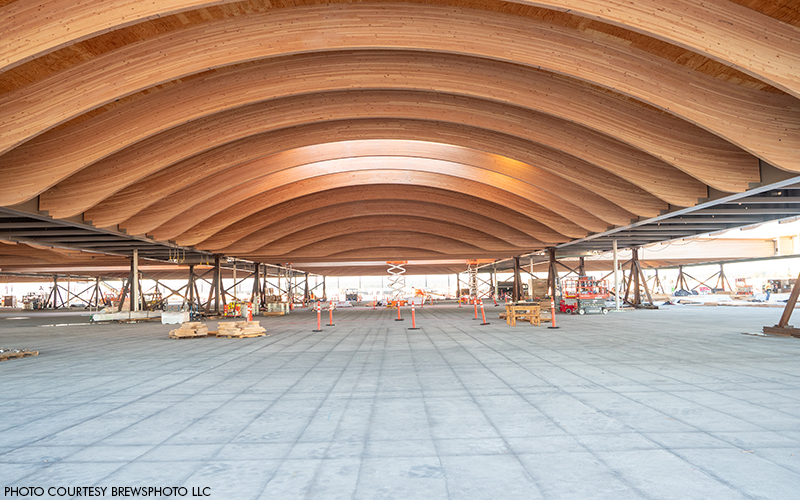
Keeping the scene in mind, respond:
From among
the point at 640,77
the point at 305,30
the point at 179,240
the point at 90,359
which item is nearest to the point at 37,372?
the point at 90,359

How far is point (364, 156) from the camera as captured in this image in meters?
25.6

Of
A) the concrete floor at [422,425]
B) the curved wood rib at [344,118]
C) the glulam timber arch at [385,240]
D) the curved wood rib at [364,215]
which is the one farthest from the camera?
the glulam timber arch at [385,240]

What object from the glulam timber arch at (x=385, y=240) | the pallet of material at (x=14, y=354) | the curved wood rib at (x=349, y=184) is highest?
the curved wood rib at (x=349, y=184)

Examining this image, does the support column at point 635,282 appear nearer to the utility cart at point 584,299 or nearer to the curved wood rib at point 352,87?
the utility cart at point 584,299

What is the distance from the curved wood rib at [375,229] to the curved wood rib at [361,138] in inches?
710

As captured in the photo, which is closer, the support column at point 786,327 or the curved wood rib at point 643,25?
the curved wood rib at point 643,25

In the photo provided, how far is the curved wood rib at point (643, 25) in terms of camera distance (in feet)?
35.0

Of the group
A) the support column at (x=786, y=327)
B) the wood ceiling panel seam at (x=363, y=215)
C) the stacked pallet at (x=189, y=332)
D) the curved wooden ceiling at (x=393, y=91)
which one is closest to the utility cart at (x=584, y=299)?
the wood ceiling panel seam at (x=363, y=215)

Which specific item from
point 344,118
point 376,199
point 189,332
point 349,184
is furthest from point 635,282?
point 189,332

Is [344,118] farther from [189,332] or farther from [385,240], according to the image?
[385,240]

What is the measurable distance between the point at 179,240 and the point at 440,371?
94.8 ft

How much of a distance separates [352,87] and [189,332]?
1331 centimetres

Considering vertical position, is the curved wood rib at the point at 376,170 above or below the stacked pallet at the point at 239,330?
above

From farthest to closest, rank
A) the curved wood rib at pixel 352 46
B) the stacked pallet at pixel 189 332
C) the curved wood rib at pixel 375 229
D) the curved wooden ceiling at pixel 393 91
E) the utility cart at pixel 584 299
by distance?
the curved wood rib at pixel 375 229 → the utility cart at pixel 584 299 → the stacked pallet at pixel 189 332 → the curved wood rib at pixel 352 46 → the curved wooden ceiling at pixel 393 91
